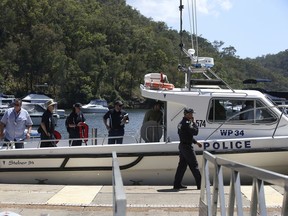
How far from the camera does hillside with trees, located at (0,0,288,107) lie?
323ft

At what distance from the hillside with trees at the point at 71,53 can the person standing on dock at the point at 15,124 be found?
258 ft

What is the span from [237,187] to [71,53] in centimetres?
10739

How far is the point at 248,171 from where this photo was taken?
3904 mm

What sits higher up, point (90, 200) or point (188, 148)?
point (188, 148)

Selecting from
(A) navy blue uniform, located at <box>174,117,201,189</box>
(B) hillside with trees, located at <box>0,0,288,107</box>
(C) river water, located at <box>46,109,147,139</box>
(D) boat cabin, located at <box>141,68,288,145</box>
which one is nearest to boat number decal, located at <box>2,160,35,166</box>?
(C) river water, located at <box>46,109,147,139</box>

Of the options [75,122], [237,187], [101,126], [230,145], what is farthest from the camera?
[101,126]

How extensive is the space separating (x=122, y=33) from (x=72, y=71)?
72.9 ft

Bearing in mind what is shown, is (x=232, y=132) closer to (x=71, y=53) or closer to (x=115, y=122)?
(x=115, y=122)

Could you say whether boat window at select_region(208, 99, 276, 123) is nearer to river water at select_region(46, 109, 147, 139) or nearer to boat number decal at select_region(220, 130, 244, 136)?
boat number decal at select_region(220, 130, 244, 136)

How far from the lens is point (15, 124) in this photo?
10195mm

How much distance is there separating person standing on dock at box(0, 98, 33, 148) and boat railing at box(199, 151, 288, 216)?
208 inches

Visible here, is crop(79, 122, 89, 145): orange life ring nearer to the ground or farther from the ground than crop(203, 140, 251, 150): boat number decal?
farther from the ground

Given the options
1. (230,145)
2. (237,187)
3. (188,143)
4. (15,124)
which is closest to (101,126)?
(15,124)

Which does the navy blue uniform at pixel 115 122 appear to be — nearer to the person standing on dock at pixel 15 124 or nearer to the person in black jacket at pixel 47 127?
the person in black jacket at pixel 47 127
